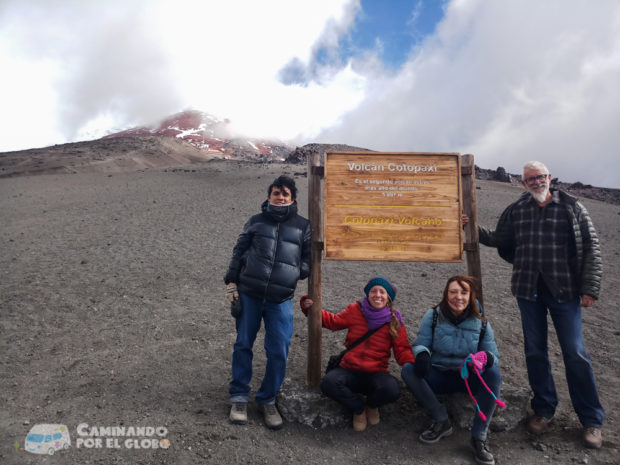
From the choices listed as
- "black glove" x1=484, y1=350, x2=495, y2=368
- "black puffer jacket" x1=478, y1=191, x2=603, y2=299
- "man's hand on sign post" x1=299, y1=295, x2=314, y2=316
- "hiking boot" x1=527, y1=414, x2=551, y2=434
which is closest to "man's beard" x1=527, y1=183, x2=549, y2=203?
"black puffer jacket" x1=478, y1=191, x2=603, y2=299

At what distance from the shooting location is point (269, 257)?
12.3ft

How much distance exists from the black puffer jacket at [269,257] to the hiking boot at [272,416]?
996 millimetres

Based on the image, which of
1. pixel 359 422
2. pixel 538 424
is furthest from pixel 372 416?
pixel 538 424

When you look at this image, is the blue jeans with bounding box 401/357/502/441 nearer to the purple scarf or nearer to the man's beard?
the purple scarf

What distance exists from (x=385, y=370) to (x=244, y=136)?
10678 cm

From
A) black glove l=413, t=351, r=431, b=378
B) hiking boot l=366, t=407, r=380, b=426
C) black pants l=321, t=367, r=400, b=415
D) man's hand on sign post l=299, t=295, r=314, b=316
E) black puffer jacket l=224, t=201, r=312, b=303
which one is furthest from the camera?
man's hand on sign post l=299, t=295, r=314, b=316

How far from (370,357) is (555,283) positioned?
170 centimetres

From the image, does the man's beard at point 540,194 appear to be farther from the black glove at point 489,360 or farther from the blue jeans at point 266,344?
the blue jeans at point 266,344

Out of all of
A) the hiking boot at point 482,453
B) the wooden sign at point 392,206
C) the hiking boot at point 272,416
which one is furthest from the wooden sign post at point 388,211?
the hiking boot at point 482,453

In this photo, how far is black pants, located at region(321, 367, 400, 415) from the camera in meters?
3.61

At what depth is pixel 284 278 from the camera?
375 cm

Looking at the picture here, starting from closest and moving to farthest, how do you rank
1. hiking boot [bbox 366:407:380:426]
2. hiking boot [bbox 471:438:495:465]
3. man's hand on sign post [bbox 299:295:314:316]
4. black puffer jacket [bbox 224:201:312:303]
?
hiking boot [bbox 471:438:495:465] < black puffer jacket [bbox 224:201:312:303] < hiking boot [bbox 366:407:380:426] < man's hand on sign post [bbox 299:295:314:316]

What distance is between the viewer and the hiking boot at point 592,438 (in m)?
3.48

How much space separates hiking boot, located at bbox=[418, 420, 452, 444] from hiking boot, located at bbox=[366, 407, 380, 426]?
1.33 feet
